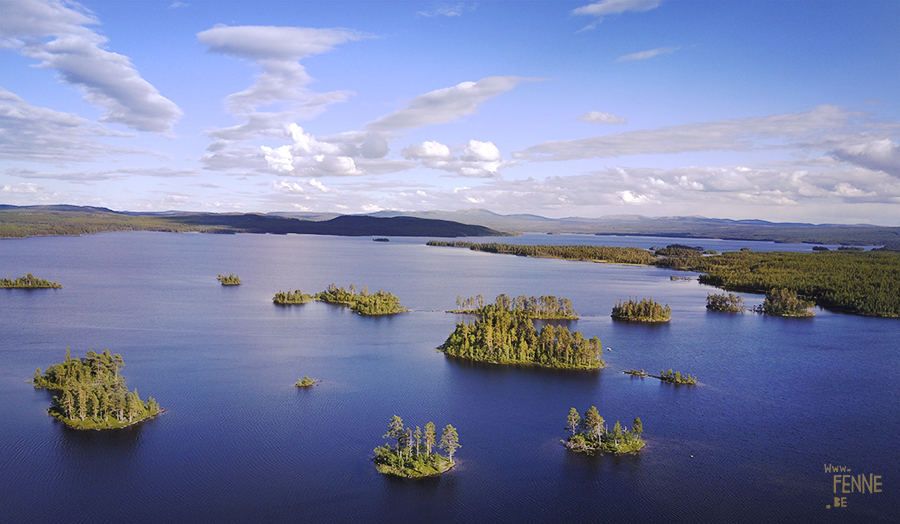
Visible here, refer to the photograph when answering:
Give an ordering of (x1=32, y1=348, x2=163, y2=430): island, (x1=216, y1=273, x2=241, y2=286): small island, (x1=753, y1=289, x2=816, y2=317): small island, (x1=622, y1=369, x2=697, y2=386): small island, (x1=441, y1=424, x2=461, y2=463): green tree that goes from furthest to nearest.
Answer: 1. (x1=216, y1=273, x2=241, y2=286): small island
2. (x1=753, y1=289, x2=816, y2=317): small island
3. (x1=622, y1=369, x2=697, y2=386): small island
4. (x1=32, y1=348, x2=163, y2=430): island
5. (x1=441, y1=424, x2=461, y2=463): green tree

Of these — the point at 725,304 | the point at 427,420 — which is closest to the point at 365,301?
the point at 427,420

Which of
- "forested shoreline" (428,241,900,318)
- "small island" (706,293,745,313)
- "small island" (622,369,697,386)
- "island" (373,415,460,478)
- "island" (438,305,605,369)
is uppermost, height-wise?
"forested shoreline" (428,241,900,318)

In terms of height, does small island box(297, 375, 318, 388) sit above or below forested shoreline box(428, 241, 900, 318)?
below

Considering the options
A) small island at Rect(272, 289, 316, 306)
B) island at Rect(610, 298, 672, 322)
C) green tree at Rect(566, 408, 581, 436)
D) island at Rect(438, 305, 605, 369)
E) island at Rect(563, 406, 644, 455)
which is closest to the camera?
island at Rect(563, 406, 644, 455)

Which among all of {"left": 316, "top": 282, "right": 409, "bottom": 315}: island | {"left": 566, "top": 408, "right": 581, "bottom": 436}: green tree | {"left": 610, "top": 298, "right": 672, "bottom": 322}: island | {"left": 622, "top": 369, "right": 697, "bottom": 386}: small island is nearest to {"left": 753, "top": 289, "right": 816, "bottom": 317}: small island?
{"left": 610, "top": 298, "right": 672, "bottom": 322}: island

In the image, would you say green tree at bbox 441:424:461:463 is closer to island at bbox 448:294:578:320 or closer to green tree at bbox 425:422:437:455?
green tree at bbox 425:422:437:455

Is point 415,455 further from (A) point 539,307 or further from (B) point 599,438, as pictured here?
(A) point 539,307
